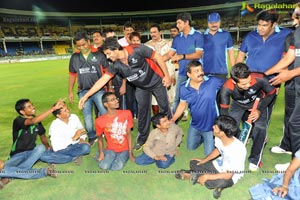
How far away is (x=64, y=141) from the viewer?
14.1 feet

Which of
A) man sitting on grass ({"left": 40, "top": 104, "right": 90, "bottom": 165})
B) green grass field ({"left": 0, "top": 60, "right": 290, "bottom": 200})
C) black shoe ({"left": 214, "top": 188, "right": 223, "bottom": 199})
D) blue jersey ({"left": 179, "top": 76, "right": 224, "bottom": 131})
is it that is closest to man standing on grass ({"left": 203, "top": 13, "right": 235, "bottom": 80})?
blue jersey ({"left": 179, "top": 76, "right": 224, "bottom": 131})

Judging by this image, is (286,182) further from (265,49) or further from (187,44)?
(187,44)

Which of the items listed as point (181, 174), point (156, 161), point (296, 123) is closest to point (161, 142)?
point (156, 161)

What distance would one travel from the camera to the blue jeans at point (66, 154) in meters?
4.15

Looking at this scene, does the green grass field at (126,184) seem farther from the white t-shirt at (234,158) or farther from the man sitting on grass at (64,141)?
the white t-shirt at (234,158)

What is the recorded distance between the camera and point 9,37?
147ft

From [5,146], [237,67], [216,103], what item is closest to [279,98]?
[216,103]

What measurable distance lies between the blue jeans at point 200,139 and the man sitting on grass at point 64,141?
6.31 ft

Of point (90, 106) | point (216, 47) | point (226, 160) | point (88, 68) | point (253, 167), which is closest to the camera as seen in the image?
point (226, 160)

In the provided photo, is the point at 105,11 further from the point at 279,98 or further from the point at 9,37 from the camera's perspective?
the point at 279,98

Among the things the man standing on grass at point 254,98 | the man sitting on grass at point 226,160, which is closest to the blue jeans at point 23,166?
the man sitting on grass at point 226,160

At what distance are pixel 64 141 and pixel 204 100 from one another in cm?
257

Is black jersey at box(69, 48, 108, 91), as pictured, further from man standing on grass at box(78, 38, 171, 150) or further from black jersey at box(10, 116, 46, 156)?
black jersey at box(10, 116, 46, 156)

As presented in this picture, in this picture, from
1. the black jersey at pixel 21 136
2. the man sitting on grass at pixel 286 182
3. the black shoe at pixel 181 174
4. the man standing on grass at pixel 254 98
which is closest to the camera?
the man sitting on grass at pixel 286 182
